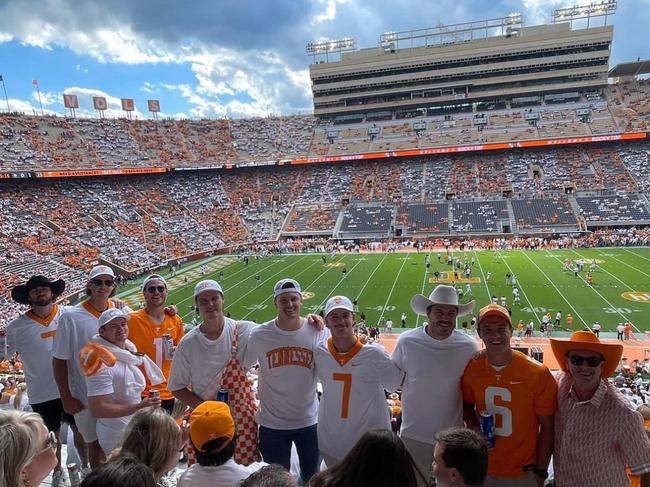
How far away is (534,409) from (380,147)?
56.3 metres

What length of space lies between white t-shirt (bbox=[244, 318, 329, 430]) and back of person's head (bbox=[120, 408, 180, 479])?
1.19 meters

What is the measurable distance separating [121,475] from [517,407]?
2599 mm

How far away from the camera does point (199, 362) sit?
12.3 feet

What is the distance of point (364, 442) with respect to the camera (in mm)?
A: 2086

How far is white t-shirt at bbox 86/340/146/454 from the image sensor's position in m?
3.45

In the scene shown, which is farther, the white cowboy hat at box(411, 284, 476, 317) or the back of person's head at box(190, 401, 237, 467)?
the white cowboy hat at box(411, 284, 476, 317)

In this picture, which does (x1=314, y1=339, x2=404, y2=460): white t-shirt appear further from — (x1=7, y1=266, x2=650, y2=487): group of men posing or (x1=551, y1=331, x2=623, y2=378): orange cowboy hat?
(x1=551, y1=331, x2=623, y2=378): orange cowboy hat

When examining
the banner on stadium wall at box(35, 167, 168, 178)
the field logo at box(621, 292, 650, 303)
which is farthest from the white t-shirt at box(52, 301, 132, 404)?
the banner on stadium wall at box(35, 167, 168, 178)

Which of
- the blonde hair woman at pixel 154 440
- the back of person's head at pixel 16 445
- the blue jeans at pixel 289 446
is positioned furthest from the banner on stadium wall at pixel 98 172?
the back of person's head at pixel 16 445

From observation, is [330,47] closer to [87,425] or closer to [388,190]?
[388,190]

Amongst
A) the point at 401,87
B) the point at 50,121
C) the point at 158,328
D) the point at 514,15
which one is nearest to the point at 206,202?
the point at 50,121

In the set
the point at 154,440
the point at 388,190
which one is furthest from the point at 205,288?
the point at 388,190

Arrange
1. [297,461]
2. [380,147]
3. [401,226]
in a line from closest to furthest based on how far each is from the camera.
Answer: [297,461]
[401,226]
[380,147]

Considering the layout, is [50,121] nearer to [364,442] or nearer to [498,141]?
[498,141]
